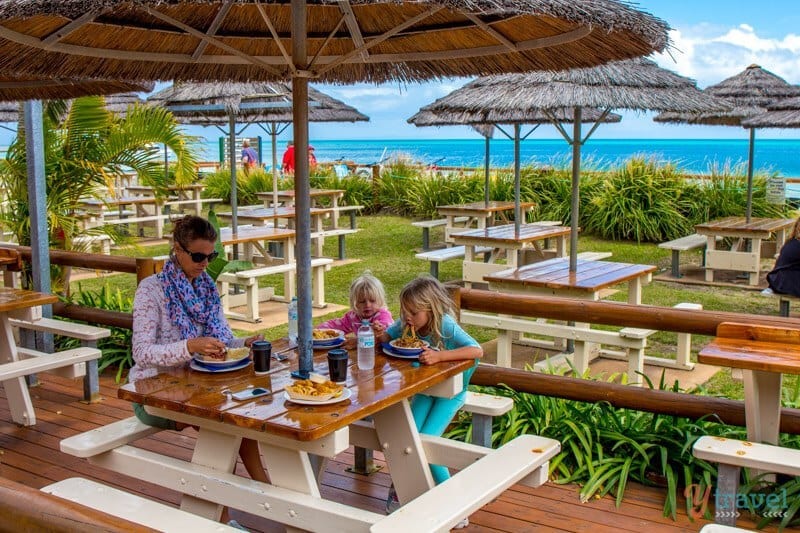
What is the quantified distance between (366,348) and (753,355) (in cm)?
152

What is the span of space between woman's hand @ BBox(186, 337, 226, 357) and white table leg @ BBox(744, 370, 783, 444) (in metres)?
2.20

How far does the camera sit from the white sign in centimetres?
1291

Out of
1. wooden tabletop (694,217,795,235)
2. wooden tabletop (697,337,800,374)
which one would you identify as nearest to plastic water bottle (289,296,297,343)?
wooden tabletop (697,337,800,374)

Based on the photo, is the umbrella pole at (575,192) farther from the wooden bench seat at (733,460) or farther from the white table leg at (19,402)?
the white table leg at (19,402)

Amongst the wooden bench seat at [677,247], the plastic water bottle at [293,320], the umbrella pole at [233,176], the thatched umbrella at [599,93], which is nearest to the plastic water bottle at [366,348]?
the plastic water bottle at [293,320]

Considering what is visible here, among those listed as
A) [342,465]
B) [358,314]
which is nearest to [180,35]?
[358,314]

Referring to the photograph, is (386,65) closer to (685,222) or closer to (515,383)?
(515,383)

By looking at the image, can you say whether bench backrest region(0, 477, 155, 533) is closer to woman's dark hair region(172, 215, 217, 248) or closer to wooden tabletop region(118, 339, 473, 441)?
wooden tabletop region(118, 339, 473, 441)

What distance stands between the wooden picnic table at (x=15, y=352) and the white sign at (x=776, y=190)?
10.9m

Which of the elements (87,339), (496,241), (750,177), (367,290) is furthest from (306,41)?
(750,177)

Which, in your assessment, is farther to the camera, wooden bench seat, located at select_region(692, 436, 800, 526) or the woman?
the woman

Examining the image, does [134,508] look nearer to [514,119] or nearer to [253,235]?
[253,235]

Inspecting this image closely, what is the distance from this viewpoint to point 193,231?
12.2 ft

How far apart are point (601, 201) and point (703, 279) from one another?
3847mm
